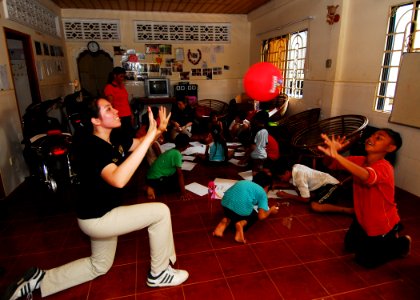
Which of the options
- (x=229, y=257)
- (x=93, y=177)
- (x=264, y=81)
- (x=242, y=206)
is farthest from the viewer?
(x=264, y=81)

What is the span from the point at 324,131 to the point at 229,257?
2954 millimetres

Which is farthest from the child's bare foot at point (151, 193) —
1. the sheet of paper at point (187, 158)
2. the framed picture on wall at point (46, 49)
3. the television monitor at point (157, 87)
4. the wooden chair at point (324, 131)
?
the television monitor at point (157, 87)

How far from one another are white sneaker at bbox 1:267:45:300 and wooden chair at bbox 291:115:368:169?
331cm

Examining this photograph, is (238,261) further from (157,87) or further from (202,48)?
(202,48)

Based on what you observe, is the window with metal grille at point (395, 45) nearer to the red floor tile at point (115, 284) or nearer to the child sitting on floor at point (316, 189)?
the child sitting on floor at point (316, 189)

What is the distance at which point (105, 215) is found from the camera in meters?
1.75

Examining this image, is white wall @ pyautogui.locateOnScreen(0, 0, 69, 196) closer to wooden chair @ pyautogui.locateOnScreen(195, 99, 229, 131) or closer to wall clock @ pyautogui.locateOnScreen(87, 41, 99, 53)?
wall clock @ pyautogui.locateOnScreen(87, 41, 99, 53)

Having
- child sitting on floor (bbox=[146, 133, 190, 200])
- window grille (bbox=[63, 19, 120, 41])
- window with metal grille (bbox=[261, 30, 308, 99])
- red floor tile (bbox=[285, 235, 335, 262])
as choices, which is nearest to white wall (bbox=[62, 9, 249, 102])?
window grille (bbox=[63, 19, 120, 41])

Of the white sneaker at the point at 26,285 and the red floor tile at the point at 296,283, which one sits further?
the red floor tile at the point at 296,283

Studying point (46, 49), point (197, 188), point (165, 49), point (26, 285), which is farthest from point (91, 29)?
point (26, 285)

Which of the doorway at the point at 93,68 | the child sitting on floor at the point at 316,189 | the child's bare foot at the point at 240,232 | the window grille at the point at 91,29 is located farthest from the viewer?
the doorway at the point at 93,68

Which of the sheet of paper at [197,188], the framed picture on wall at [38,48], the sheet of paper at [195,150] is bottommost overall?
the sheet of paper at [197,188]

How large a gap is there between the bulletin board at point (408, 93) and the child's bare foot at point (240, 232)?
2478 millimetres

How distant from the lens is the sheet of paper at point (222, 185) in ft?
11.3
